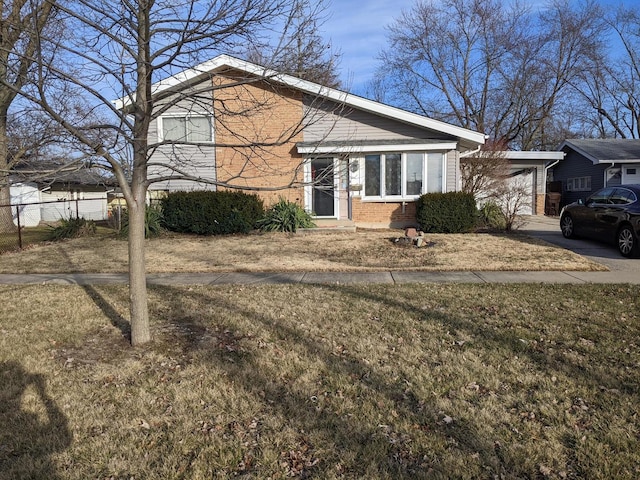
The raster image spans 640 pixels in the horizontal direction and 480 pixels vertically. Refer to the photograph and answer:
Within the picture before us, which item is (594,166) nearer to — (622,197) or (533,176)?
(533,176)

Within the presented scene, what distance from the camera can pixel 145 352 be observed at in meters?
4.44

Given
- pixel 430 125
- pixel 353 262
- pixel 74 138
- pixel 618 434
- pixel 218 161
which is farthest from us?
pixel 218 161

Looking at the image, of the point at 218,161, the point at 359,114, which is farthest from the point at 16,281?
the point at 359,114

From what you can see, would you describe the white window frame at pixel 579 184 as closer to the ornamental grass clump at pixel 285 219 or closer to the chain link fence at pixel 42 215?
the ornamental grass clump at pixel 285 219

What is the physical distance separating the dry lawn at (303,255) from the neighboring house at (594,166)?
12.5 m

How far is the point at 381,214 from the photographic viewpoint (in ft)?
49.0

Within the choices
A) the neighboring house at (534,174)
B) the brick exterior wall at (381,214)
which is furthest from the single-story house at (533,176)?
the brick exterior wall at (381,214)

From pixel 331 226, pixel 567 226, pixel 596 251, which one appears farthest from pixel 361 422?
pixel 567 226

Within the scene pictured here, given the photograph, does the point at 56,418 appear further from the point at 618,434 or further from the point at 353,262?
the point at 353,262

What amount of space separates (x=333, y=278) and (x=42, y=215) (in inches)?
992

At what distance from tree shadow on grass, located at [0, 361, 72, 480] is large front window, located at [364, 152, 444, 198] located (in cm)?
1219

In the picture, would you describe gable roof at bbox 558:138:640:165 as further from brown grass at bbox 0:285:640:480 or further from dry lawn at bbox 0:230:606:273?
brown grass at bbox 0:285:640:480

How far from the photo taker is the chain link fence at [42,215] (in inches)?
661

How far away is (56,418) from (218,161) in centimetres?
1266
